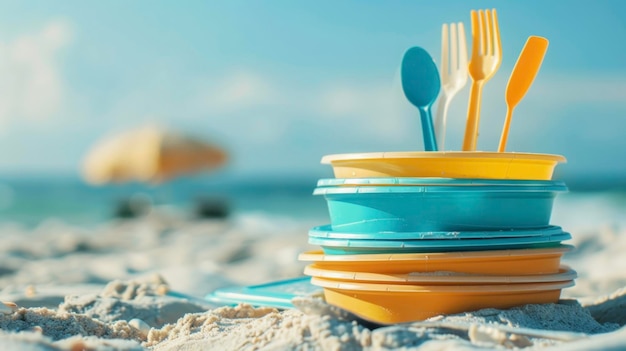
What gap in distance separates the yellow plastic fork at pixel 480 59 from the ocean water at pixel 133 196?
1177 cm

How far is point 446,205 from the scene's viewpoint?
193cm

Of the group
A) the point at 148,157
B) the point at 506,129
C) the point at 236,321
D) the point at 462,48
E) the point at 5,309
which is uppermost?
the point at 148,157

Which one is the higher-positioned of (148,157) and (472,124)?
(148,157)

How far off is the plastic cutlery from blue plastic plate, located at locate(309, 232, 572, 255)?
1.01 ft

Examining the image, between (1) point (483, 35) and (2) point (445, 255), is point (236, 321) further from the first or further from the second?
(1) point (483, 35)

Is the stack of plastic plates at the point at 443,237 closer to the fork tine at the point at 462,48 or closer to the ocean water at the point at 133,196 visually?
the fork tine at the point at 462,48

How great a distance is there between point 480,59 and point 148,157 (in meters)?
10.5

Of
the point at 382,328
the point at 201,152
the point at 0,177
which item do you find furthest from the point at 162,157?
the point at 0,177

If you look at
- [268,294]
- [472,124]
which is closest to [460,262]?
[472,124]

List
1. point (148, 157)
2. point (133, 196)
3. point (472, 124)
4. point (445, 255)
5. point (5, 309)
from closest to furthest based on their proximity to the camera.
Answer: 1. point (445, 255)
2. point (5, 309)
3. point (472, 124)
4. point (148, 157)
5. point (133, 196)

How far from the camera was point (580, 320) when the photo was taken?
1.99m

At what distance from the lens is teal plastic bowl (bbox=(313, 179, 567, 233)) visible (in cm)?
192

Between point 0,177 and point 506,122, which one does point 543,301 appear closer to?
point 506,122

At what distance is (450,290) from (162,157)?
10.8 metres
